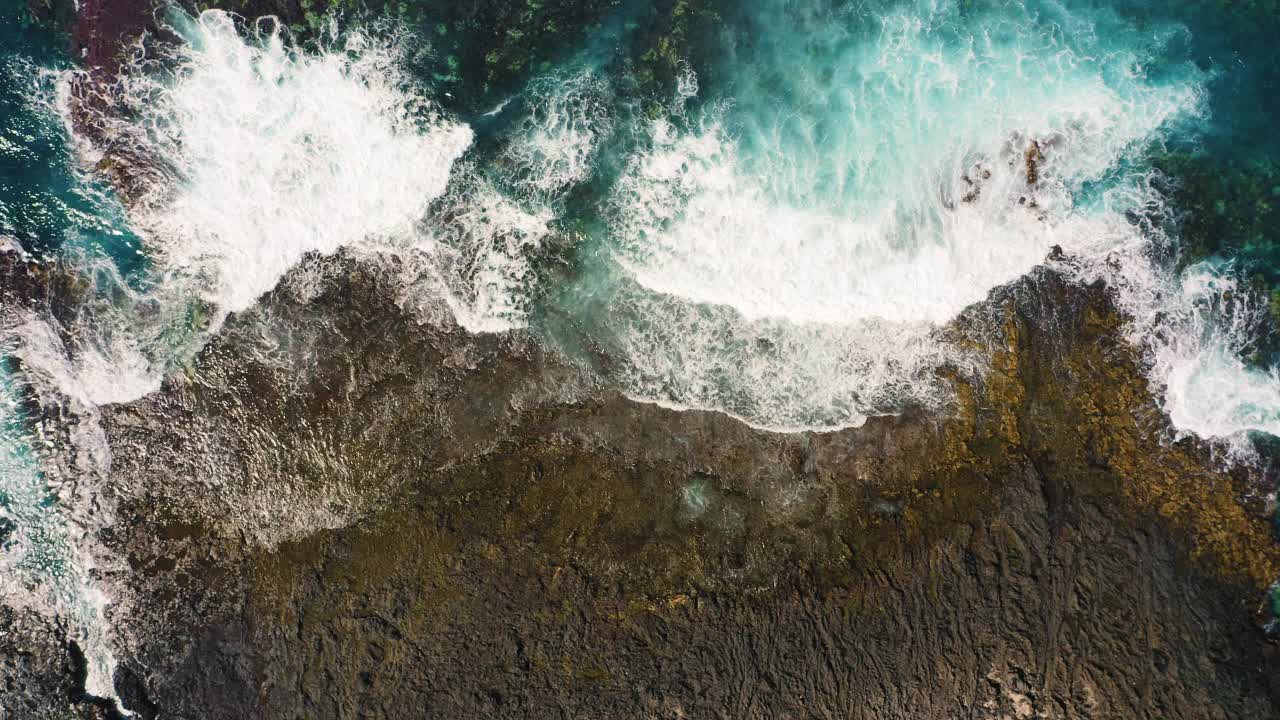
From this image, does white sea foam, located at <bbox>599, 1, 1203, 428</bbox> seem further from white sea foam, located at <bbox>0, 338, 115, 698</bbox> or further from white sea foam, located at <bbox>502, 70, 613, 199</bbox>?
white sea foam, located at <bbox>0, 338, 115, 698</bbox>

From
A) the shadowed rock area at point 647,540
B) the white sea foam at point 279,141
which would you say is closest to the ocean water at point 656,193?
the white sea foam at point 279,141

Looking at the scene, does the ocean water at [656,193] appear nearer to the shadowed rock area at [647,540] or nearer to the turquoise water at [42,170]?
the turquoise water at [42,170]

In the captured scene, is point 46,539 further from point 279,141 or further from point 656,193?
point 656,193

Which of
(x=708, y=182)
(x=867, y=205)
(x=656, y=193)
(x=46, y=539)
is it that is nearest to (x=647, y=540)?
(x=656, y=193)

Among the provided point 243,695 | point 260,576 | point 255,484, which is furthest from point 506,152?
point 243,695

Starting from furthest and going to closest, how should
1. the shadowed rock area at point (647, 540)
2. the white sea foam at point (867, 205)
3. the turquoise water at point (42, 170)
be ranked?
the turquoise water at point (42, 170), the white sea foam at point (867, 205), the shadowed rock area at point (647, 540)
